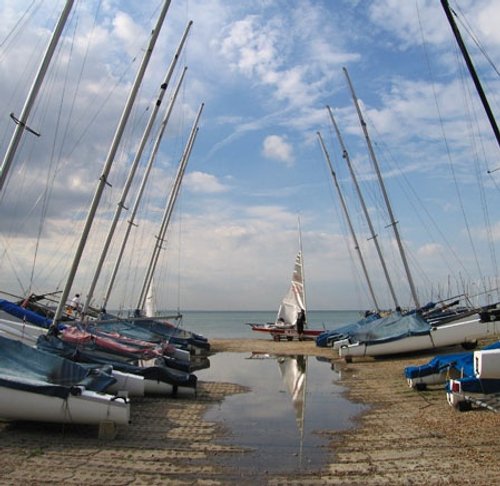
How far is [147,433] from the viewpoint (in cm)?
1037

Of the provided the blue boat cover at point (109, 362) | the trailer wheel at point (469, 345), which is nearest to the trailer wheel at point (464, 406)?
the blue boat cover at point (109, 362)

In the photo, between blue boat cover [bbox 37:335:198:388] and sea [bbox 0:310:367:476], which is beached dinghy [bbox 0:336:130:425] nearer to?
sea [bbox 0:310:367:476]

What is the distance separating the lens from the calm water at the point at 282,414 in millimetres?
8633

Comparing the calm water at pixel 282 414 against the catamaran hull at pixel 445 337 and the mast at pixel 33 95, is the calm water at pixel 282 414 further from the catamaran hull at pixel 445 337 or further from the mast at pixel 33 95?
the mast at pixel 33 95

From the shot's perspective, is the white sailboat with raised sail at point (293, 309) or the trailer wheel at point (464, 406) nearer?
the trailer wheel at point (464, 406)

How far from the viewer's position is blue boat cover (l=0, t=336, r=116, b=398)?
34.9 feet

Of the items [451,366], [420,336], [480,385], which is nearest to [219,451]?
[480,385]

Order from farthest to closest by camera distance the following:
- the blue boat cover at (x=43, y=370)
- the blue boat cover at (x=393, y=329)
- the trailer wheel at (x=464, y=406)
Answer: the blue boat cover at (x=393, y=329)
the trailer wheel at (x=464, y=406)
the blue boat cover at (x=43, y=370)

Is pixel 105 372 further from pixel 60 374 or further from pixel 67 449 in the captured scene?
pixel 67 449

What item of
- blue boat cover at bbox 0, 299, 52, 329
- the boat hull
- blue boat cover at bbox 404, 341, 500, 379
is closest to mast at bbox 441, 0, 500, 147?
blue boat cover at bbox 404, 341, 500, 379

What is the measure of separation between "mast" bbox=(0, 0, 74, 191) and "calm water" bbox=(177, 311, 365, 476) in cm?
945

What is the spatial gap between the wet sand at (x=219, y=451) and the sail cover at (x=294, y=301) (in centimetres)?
3233

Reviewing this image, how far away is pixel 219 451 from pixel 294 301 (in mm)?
37262

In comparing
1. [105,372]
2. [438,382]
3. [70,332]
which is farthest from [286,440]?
[70,332]
